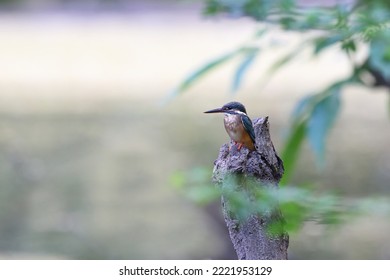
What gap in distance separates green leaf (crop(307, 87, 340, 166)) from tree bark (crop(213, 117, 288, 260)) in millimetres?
352

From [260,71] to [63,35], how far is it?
8.10ft

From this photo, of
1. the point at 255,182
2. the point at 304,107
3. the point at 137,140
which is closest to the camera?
the point at 255,182

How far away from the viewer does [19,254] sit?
2.48 m

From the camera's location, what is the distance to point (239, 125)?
595mm

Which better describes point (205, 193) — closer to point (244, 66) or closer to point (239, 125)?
point (239, 125)

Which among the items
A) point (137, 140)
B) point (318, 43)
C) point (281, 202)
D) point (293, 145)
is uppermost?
point (137, 140)

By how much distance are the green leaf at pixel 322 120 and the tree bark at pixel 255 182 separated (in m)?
0.35

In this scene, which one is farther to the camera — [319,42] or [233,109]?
[319,42]

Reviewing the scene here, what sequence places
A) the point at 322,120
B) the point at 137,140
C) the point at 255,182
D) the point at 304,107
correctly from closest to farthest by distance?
the point at 255,182
the point at 322,120
the point at 304,107
the point at 137,140

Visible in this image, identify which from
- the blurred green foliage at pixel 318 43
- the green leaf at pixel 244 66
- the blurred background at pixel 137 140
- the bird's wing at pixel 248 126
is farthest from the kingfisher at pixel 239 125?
the green leaf at pixel 244 66

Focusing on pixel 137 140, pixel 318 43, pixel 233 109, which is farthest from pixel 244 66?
pixel 137 140

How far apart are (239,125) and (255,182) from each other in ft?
0.15

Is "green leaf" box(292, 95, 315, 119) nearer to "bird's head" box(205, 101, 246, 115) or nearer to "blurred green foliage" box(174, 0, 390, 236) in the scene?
"blurred green foliage" box(174, 0, 390, 236)
